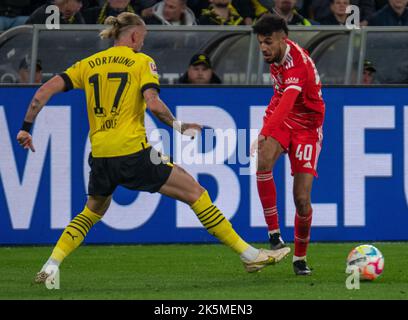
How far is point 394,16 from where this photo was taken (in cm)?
1541

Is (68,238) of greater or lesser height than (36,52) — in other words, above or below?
below

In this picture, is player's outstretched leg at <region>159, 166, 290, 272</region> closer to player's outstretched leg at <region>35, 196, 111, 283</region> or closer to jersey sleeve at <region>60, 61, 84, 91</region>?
player's outstretched leg at <region>35, 196, 111, 283</region>

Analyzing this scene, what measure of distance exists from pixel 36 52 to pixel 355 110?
3.48 meters

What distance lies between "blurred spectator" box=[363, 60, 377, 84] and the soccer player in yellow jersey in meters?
4.39

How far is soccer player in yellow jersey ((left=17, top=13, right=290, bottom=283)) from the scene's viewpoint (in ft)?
32.6

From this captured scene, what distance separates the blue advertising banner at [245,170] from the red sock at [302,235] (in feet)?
9.07

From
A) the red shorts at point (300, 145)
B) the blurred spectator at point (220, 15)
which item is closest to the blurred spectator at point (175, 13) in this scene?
the blurred spectator at point (220, 15)

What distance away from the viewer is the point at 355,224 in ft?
44.7

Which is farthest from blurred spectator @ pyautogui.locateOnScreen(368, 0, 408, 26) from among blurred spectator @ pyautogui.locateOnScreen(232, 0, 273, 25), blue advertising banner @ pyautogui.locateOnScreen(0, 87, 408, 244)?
blue advertising banner @ pyautogui.locateOnScreen(0, 87, 408, 244)

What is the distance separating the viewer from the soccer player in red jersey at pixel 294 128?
1055 cm

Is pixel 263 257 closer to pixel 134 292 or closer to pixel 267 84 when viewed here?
pixel 134 292

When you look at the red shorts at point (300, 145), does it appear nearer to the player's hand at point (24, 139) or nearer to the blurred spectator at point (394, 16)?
the player's hand at point (24, 139)
